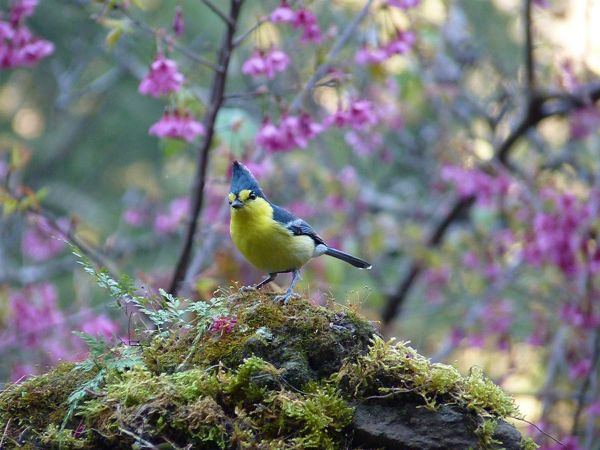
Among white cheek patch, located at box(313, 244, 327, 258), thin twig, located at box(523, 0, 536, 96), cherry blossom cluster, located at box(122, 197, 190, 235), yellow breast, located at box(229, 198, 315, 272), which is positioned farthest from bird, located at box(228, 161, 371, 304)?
thin twig, located at box(523, 0, 536, 96)

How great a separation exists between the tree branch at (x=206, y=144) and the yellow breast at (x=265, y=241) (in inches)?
32.3

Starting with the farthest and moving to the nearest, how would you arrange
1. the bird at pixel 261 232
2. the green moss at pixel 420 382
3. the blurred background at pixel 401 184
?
the blurred background at pixel 401 184 < the bird at pixel 261 232 < the green moss at pixel 420 382

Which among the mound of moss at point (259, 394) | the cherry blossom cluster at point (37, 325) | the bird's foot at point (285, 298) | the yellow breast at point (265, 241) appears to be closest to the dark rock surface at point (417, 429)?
the mound of moss at point (259, 394)

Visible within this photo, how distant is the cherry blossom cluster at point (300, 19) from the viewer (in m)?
4.59

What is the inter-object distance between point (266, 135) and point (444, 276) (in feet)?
17.1

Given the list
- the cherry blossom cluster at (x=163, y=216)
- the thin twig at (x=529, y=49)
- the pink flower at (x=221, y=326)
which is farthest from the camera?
the cherry blossom cluster at (x=163, y=216)

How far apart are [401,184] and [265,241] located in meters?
7.51

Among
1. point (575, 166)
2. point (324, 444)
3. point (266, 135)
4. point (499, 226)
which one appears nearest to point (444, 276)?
point (499, 226)

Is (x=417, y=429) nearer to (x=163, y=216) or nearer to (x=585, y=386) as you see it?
(x=585, y=386)

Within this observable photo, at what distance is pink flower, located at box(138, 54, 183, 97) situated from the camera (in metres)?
4.48

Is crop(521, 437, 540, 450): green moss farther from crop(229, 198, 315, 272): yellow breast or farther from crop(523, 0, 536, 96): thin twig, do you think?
crop(523, 0, 536, 96): thin twig

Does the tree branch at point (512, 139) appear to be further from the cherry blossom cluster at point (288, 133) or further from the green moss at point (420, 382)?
the green moss at point (420, 382)

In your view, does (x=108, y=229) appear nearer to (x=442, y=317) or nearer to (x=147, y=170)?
(x=147, y=170)

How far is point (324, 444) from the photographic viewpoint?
2572 millimetres
